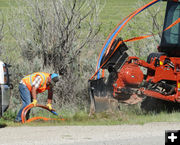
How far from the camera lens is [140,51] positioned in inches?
627

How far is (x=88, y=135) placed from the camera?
743cm

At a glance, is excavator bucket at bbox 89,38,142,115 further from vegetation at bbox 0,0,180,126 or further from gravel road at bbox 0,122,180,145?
gravel road at bbox 0,122,180,145

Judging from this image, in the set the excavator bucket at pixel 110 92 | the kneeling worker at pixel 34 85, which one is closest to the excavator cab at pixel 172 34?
the excavator bucket at pixel 110 92

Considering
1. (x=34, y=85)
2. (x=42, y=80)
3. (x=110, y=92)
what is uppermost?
(x=42, y=80)

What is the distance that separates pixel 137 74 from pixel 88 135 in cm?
327

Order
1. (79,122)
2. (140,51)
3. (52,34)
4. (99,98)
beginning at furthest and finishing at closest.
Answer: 1. (140,51)
2. (52,34)
3. (99,98)
4. (79,122)

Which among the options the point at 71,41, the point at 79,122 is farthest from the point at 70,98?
the point at 79,122

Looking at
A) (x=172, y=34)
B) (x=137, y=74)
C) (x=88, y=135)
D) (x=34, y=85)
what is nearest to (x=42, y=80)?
(x=34, y=85)

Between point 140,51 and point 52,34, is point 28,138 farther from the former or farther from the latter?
point 140,51

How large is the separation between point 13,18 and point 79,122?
15.6 feet

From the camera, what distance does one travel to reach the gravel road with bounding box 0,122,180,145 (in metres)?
6.80

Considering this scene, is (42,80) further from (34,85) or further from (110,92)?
(110,92)

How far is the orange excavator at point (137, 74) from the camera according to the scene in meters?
10.0

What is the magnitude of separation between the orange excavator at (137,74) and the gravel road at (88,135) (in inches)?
59.3
